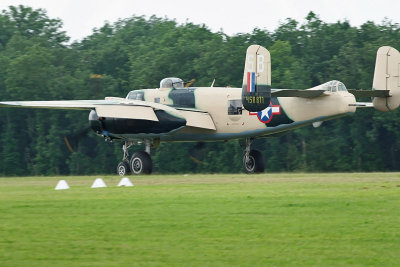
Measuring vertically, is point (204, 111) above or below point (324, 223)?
above

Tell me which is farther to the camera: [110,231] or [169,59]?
[169,59]

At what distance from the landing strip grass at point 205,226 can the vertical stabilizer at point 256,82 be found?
19.1 ft

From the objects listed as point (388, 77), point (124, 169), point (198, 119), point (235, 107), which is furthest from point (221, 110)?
point (388, 77)

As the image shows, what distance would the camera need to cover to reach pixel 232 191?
25.7 meters

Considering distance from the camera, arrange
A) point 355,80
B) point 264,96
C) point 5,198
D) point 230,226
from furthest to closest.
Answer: point 355,80
point 264,96
point 5,198
point 230,226

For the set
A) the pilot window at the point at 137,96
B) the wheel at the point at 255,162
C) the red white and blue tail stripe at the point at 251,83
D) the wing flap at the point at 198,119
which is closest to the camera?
the red white and blue tail stripe at the point at 251,83

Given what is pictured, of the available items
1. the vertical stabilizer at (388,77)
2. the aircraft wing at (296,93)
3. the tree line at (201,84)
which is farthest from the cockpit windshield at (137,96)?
the tree line at (201,84)

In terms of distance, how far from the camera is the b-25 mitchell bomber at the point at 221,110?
33656mm

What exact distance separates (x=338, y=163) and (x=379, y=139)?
13.7 ft

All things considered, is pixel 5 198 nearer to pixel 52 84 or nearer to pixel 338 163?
pixel 338 163

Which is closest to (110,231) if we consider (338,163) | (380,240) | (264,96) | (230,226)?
(230,226)

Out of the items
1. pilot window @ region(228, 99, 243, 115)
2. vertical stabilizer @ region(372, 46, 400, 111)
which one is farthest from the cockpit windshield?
vertical stabilizer @ region(372, 46, 400, 111)

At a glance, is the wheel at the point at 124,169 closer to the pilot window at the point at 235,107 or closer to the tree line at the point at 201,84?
the pilot window at the point at 235,107

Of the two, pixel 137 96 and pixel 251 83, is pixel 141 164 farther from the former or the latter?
pixel 251 83
